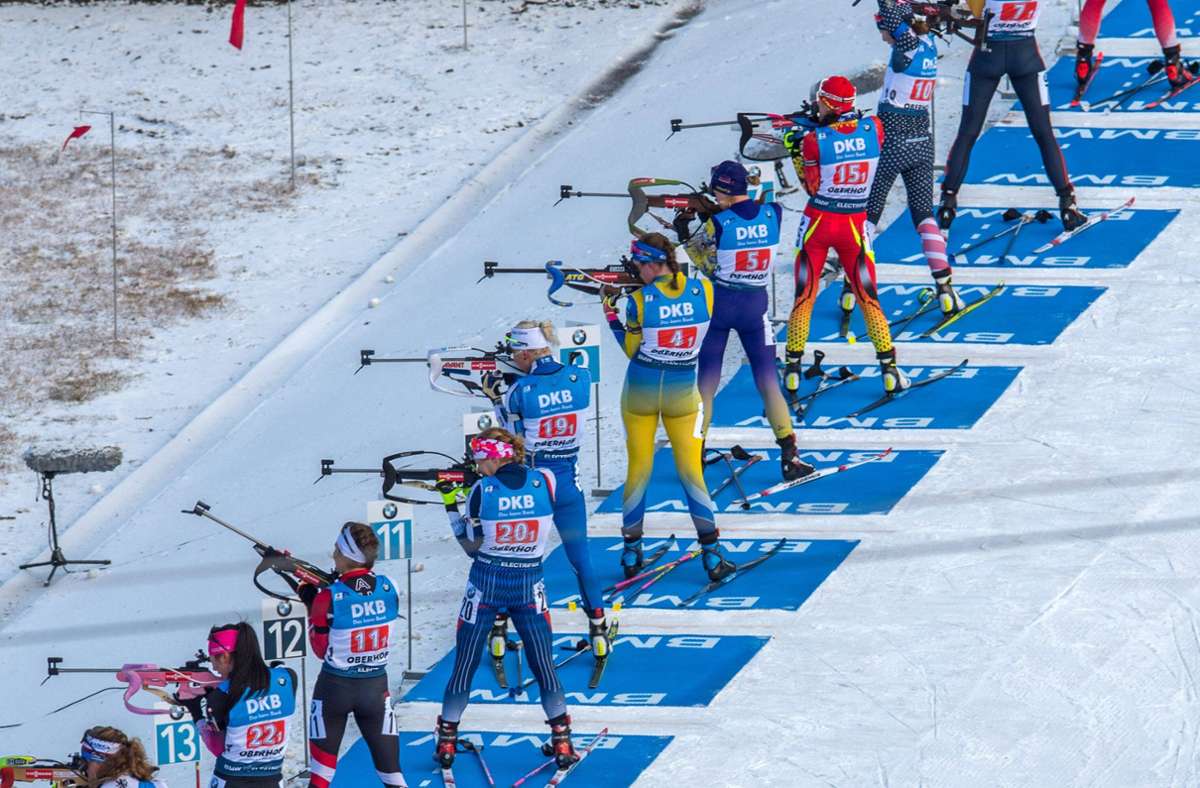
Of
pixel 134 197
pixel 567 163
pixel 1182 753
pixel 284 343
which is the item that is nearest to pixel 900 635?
pixel 1182 753

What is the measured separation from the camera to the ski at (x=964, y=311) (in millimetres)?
18438

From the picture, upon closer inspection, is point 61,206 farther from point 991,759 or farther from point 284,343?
point 991,759

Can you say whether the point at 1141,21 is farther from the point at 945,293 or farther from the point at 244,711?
the point at 244,711

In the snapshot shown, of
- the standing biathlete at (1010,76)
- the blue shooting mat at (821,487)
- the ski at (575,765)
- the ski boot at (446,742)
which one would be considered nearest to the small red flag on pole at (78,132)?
the blue shooting mat at (821,487)

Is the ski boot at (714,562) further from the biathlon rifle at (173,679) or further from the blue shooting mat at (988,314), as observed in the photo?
the biathlon rifle at (173,679)

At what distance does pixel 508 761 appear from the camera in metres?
14.0

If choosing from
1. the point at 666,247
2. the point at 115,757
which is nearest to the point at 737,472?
the point at 666,247

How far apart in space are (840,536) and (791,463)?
2.37ft

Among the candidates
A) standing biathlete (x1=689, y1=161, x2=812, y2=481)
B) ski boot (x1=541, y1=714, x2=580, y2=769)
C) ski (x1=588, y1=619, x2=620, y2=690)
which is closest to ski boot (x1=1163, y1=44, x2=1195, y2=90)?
standing biathlete (x1=689, y1=161, x2=812, y2=481)

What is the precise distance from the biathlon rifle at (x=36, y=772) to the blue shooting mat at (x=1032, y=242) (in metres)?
8.82

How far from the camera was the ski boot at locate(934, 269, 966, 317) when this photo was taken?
1811 cm

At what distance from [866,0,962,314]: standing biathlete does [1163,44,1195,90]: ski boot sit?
13.1 feet

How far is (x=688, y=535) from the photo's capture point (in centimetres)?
→ 1623

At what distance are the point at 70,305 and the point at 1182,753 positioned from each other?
11143 mm
